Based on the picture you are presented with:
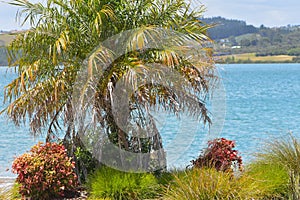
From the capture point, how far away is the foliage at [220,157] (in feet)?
23.4

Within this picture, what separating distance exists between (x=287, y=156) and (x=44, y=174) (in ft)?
11.4

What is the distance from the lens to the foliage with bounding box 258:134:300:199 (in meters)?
6.41

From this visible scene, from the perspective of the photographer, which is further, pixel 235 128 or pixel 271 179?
pixel 235 128

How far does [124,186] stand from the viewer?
6387 mm

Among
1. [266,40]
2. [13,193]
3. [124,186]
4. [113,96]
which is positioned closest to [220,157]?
[124,186]

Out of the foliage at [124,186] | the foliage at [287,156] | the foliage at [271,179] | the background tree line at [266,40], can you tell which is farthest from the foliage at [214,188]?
the background tree line at [266,40]

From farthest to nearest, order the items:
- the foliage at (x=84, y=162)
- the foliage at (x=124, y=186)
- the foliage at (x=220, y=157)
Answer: the foliage at (x=84, y=162)
the foliage at (x=220, y=157)
the foliage at (x=124, y=186)

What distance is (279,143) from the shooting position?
23.1ft

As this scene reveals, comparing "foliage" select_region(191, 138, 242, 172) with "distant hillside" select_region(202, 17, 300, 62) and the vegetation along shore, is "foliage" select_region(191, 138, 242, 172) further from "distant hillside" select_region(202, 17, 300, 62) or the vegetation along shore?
"distant hillside" select_region(202, 17, 300, 62)

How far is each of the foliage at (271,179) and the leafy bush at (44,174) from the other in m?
2.55

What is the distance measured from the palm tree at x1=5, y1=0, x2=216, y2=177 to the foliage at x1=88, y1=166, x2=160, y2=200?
67 cm

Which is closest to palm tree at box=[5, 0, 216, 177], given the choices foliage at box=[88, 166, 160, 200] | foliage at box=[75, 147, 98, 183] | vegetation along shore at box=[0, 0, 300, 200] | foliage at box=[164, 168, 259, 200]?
vegetation along shore at box=[0, 0, 300, 200]

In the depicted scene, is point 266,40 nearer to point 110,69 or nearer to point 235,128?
point 235,128

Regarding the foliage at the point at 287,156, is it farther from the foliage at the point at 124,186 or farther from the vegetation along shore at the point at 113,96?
the foliage at the point at 124,186
